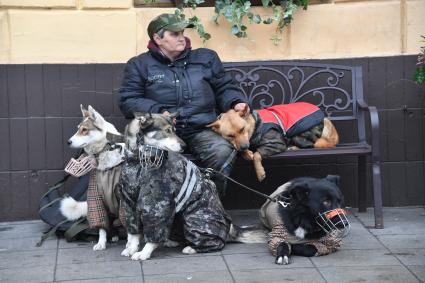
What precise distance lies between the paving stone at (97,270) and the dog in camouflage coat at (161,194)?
0.14 m

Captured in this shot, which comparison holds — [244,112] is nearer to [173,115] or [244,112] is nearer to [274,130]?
[274,130]

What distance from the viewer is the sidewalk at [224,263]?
5312 millimetres

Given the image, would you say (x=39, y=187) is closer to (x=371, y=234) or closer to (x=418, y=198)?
→ (x=371, y=234)

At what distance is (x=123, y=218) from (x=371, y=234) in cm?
192

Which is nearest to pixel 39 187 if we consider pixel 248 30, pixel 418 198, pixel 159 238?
pixel 159 238

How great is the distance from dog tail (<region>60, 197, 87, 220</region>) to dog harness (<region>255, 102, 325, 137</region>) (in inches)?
59.5

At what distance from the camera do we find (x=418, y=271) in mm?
5367

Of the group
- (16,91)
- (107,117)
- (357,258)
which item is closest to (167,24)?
(107,117)

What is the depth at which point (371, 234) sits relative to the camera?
20.7 ft

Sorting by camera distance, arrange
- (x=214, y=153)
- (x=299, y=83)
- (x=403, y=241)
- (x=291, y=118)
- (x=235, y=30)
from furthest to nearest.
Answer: (x=299, y=83)
(x=235, y=30)
(x=291, y=118)
(x=214, y=153)
(x=403, y=241)

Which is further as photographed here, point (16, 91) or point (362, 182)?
point (362, 182)

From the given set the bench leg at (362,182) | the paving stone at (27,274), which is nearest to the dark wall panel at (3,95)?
the paving stone at (27,274)

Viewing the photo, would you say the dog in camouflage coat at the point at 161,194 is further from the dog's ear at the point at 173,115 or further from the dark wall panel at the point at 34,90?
the dark wall panel at the point at 34,90

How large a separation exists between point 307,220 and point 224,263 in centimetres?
64
